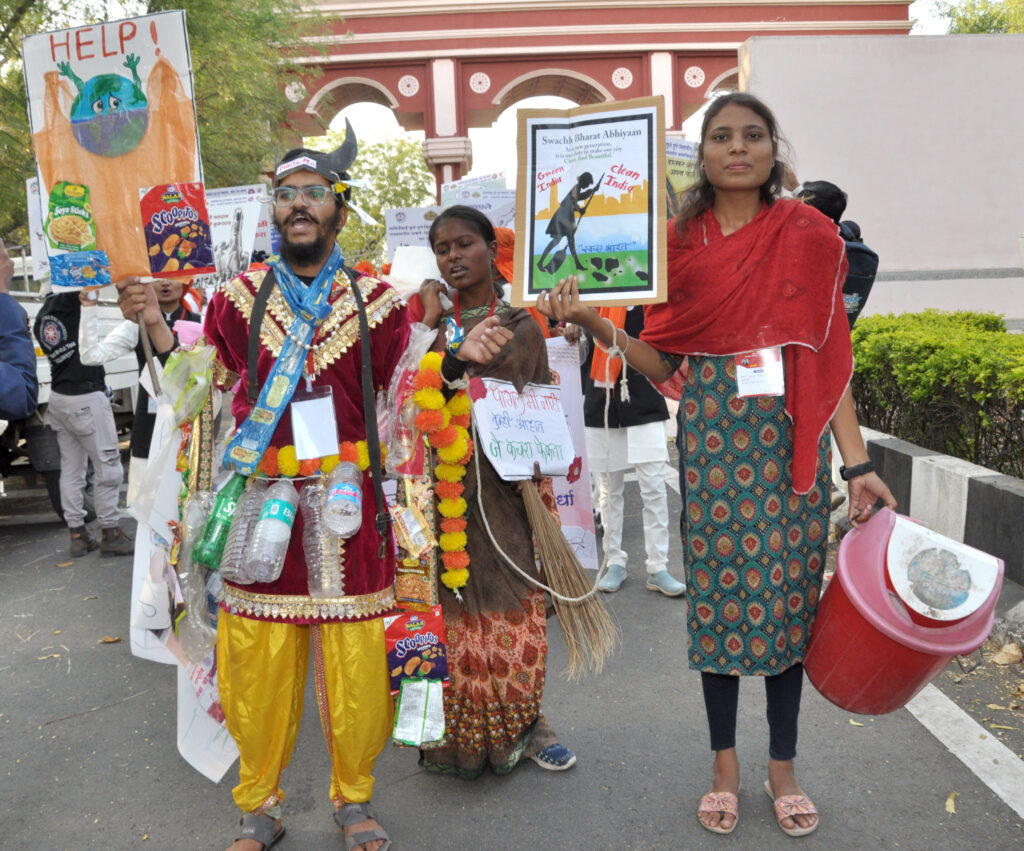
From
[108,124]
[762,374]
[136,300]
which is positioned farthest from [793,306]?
[108,124]

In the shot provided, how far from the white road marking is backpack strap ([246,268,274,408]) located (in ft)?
8.46

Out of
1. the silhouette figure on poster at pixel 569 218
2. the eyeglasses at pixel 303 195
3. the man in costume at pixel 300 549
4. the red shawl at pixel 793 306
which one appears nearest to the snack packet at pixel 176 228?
the man in costume at pixel 300 549

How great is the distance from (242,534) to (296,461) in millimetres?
256

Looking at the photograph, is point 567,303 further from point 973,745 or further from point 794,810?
point 973,745

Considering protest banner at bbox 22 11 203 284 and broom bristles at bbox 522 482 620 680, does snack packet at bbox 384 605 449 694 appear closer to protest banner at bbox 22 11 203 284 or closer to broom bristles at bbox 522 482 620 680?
→ broom bristles at bbox 522 482 620 680

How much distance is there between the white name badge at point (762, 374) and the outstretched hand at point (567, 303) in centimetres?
47

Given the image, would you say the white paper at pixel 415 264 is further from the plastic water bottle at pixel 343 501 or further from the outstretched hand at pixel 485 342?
the plastic water bottle at pixel 343 501

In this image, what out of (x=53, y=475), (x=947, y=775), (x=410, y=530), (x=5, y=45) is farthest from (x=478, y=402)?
(x=5, y=45)

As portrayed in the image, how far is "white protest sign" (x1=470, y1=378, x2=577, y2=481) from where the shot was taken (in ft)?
9.95

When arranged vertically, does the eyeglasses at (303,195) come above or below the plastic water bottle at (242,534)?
above

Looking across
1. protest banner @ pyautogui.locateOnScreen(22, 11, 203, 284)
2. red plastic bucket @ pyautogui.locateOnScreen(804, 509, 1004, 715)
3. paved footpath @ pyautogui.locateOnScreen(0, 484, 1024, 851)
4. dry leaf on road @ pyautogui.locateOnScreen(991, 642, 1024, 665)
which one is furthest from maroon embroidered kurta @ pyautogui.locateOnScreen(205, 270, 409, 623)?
dry leaf on road @ pyautogui.locateOnScreen(991, 642, 1024, 665)

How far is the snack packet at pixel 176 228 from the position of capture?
2.73m

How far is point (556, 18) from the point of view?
73.1 ft

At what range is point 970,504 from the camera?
4414 millimetres
